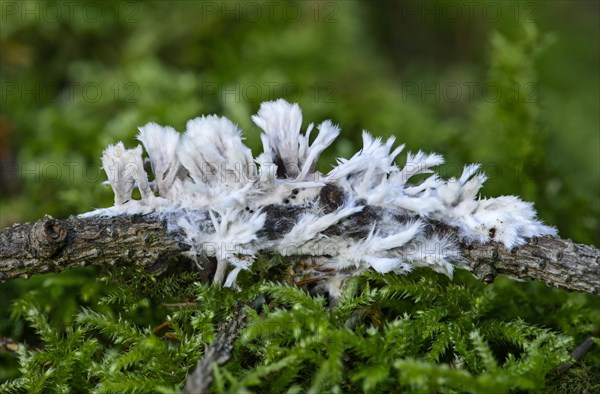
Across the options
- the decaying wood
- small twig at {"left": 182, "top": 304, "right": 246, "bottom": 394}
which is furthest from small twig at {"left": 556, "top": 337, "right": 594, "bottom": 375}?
small twig at {"left": 182, "top": 304, "right": 246, "bottom": 394}

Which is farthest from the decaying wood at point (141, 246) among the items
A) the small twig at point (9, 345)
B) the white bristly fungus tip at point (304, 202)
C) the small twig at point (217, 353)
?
the small twig at point (9, 345)

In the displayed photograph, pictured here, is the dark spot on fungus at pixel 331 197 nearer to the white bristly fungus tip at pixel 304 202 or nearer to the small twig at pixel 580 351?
the white bristly fungus tip at pixel 304 202

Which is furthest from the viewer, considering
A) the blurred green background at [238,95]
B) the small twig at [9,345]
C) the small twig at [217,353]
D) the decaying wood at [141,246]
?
the blurred green background at [238,95]

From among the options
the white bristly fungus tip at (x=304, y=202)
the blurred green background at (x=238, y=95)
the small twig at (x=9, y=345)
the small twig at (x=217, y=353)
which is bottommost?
the small twig at (x=9, y=345)

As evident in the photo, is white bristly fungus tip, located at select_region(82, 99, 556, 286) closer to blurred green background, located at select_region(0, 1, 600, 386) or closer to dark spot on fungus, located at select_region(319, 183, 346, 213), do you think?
dark spot on fungus, located at select_region(319, 183, 346, 213)

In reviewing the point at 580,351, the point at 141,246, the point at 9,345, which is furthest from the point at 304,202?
the point at 9,345

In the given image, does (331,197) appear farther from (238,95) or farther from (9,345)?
(238,95)
